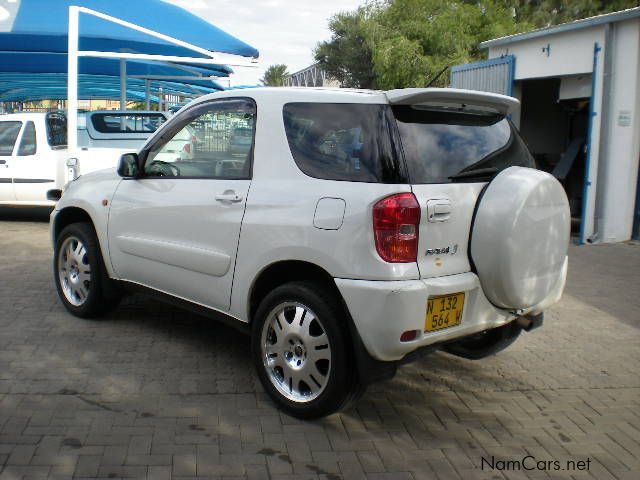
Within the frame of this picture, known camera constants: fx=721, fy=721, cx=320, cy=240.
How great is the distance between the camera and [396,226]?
358cm

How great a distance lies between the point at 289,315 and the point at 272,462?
0.87 meters

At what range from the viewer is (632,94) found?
9758 millimetres

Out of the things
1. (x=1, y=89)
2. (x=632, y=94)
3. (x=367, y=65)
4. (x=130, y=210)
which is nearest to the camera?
(x=130, y=210)

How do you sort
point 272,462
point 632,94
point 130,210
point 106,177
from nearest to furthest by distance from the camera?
point 272,462 < point 130,210 < point 106,177 < point 632,94

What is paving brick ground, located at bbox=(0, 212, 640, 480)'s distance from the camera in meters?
3.52

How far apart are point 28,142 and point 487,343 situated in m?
9.19

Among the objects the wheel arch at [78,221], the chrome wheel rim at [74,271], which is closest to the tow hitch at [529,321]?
the wheel arch at [78,221]

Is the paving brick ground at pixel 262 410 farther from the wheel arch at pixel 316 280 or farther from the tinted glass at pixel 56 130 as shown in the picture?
the tinted glass at pixel 56 130

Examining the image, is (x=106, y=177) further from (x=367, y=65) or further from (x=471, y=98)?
(x=367, y=65)

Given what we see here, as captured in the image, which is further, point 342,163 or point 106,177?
point 106,177

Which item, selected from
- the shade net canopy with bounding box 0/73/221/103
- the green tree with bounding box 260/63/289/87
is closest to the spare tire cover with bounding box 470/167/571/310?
the shade net canopy with bounding box 0/73/221/103

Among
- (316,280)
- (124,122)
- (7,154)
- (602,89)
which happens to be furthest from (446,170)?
(124,122)

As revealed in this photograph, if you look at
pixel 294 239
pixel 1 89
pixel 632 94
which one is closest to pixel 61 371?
pixel 294 239

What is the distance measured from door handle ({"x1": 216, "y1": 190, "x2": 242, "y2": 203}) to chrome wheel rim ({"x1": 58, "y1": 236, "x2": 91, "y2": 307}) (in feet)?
5.76
